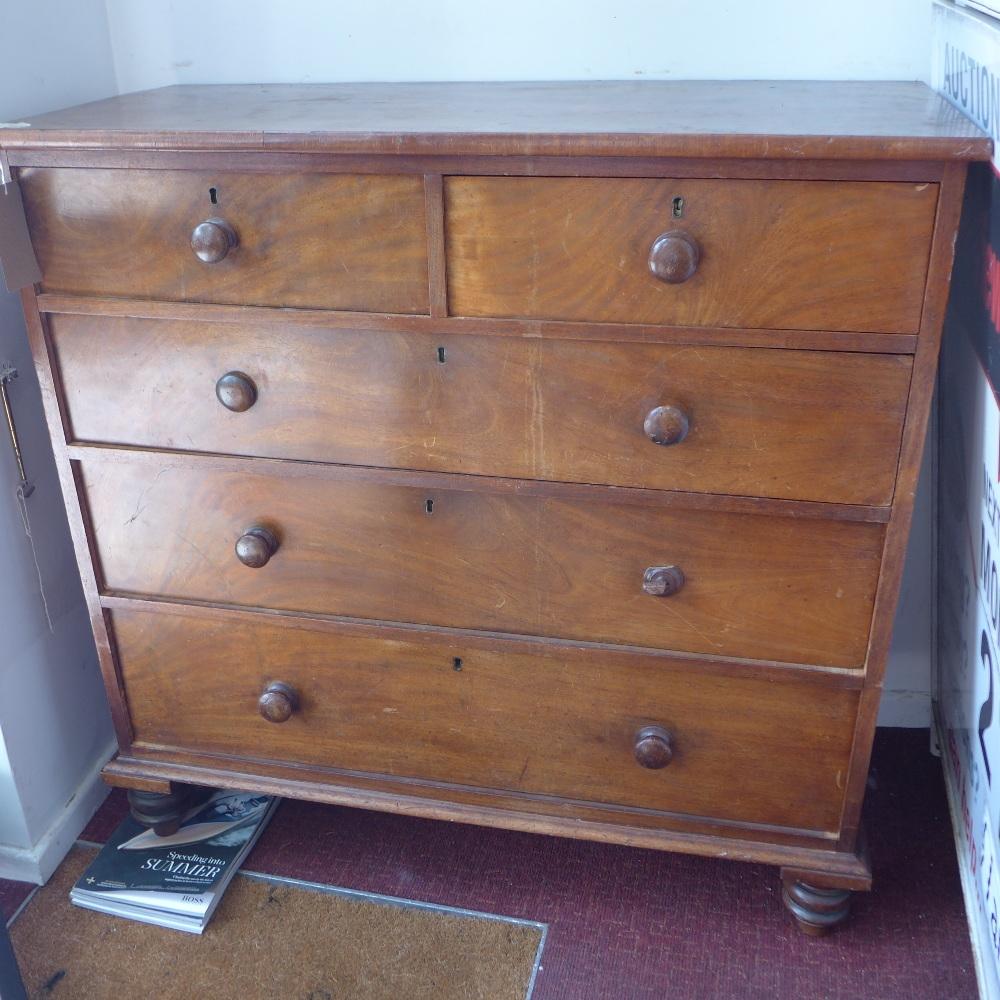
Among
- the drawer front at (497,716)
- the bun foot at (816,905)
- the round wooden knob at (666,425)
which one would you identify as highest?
the round wooden knob at (666,425)

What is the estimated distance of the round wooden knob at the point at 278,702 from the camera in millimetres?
1434

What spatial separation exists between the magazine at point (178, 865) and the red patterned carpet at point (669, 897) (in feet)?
0.15

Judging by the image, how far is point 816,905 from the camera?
4.62ft

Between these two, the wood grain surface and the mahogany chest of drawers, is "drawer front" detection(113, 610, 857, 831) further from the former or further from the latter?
the wood grain surface

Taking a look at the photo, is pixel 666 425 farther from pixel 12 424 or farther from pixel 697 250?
pixel 12 424

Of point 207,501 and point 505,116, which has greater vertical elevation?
point 505,116

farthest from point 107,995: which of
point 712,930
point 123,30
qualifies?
point 123,30

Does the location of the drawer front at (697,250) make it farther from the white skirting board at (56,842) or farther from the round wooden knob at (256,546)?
the white skirting board at (56,842)

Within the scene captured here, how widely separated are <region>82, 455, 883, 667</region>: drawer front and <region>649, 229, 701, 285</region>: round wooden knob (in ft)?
0.97

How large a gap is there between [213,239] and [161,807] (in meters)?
0.90

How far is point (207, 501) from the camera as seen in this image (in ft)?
4.49

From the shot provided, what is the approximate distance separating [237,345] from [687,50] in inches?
31.4

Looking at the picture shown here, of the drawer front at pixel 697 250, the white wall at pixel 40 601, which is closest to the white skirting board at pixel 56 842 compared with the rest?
the white wall at pixel 40 601

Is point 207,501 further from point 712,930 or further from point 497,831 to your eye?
point 712,930
